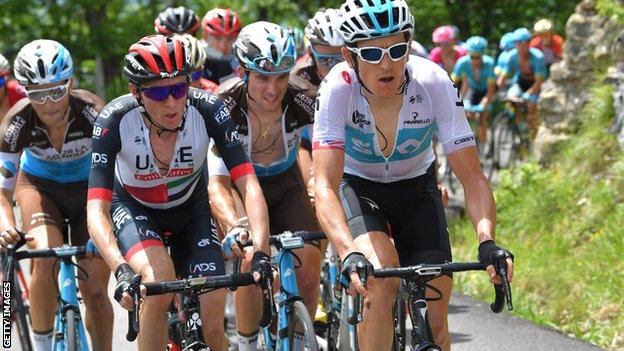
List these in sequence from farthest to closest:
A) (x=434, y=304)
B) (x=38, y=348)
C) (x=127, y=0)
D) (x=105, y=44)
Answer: (x=127, y=0), (x=105, y=44), (x=38, y=348), (x=434, y=304)

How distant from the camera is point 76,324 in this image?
264 inches

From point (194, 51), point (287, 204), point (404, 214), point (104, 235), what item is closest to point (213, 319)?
point (104, 235)

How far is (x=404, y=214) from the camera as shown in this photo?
5977mm

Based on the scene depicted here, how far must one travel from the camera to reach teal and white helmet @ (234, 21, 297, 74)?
695 cm

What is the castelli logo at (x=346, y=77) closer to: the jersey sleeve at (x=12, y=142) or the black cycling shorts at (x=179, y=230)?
the black cycling shorts at (x=179, y=230)

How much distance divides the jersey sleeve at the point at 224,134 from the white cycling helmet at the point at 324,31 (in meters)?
1.88

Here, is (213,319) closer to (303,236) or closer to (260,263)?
(260,263)

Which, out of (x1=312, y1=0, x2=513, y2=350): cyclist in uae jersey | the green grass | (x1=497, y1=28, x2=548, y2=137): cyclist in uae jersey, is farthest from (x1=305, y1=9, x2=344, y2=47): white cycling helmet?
(x1=497, y1=28, x2=548, y2=137): cyclist in uae jersey

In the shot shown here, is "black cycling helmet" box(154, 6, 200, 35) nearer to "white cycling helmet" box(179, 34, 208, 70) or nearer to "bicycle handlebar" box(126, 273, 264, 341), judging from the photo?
"white cycling helmet" box(179, 34, 208, 70)

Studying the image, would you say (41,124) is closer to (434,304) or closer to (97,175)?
(97,175)

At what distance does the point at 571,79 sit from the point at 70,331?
9086 mm

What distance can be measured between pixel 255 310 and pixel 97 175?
5.23ft

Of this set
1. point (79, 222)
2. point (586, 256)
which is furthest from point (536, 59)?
point (79, 222)

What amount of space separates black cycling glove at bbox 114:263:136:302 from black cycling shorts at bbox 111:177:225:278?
57 cm
